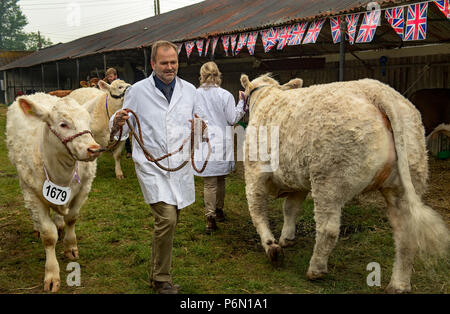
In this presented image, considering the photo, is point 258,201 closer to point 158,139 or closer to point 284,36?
point 158,139

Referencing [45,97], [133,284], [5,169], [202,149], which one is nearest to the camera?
[133,284]

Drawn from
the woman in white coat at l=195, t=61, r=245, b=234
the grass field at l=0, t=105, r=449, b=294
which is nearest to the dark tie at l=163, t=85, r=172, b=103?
the grass field at l=0, t=105, r=449, b=294

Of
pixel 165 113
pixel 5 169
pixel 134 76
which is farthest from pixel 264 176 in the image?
pixel 134 76

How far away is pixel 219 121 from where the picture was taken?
5820 mm

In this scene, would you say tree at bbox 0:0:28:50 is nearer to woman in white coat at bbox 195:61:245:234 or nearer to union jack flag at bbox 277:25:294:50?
union jack flag at bbox 277:25:294:50

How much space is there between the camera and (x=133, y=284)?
396cm

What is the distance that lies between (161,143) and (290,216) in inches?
85.5

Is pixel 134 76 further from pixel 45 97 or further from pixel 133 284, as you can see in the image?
pixel 133 284

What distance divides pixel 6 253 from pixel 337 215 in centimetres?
382

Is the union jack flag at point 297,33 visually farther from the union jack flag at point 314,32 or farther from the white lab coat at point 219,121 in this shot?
the white lab coat at point 219,121

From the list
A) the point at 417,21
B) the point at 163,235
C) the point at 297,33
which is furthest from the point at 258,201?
the point at 297,33

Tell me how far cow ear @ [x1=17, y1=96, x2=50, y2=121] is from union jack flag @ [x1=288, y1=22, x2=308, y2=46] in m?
5.01

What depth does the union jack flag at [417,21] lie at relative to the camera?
18.2 feet

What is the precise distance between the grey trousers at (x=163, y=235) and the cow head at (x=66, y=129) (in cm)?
74
